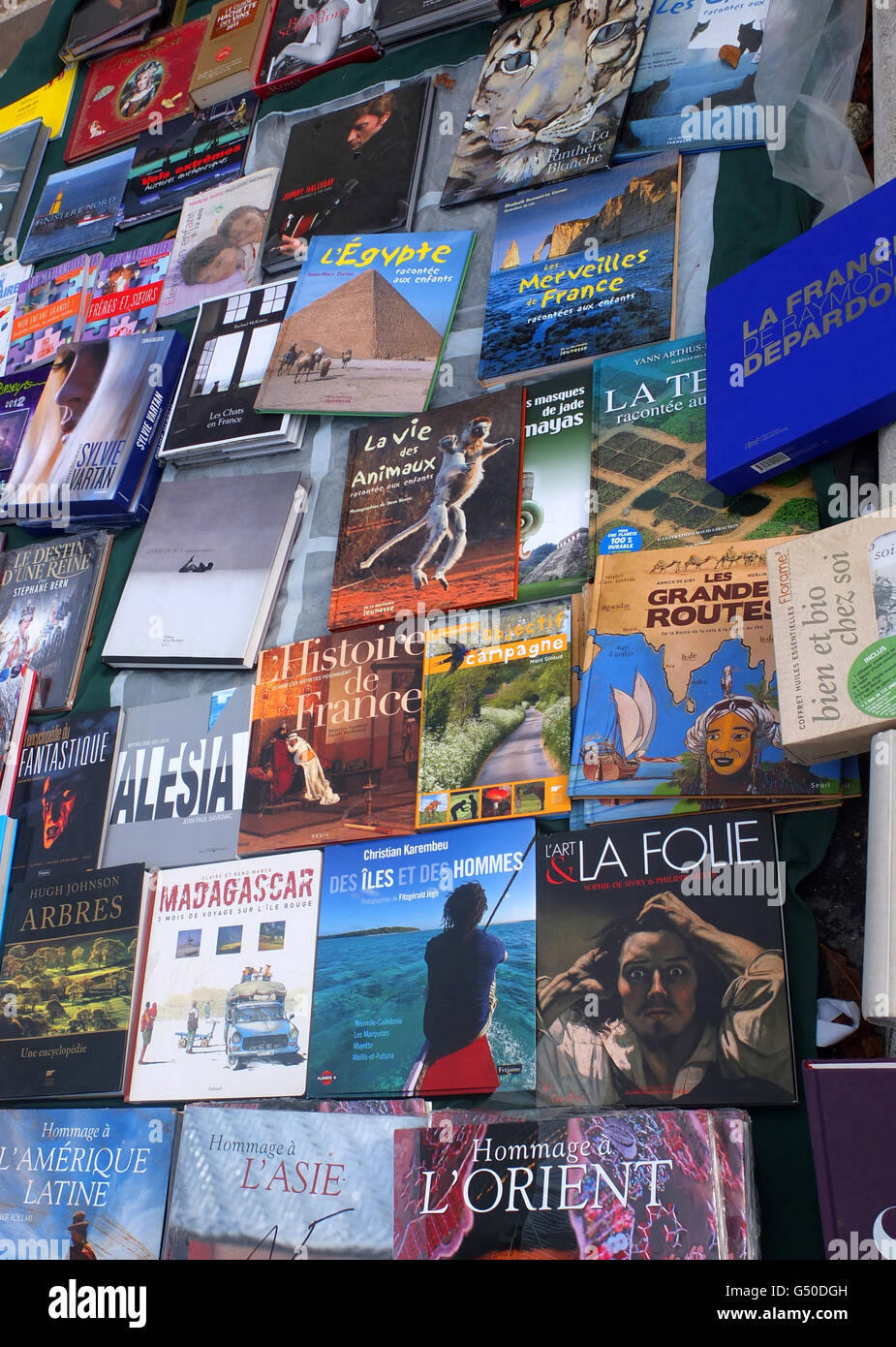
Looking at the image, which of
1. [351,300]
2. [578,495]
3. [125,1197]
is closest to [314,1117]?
[125,1197]

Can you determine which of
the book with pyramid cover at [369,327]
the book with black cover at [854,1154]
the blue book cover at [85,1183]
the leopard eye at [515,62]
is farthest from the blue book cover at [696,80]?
the blue book cover at [85,1183]

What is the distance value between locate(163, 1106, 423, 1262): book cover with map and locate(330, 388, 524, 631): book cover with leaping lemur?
0.91 m

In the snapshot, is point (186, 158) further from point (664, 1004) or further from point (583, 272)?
point (664, 1004)

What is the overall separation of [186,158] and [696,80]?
5.09 feet

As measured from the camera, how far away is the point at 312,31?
338 cm

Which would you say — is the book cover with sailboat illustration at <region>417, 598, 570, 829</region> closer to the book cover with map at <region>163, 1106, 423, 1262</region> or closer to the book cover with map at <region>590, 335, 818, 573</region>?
the book cover with map at <region>590, 335, 818, 573</region>

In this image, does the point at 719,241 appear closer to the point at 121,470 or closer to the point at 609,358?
the point at 609,358

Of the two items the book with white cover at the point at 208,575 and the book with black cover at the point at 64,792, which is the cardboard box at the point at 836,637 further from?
the book with black cover at the point at 64,792

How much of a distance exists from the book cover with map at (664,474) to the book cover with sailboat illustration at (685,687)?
56mm

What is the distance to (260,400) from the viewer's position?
2.75 metres

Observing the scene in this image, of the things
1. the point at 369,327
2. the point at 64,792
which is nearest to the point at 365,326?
the point at 369,327

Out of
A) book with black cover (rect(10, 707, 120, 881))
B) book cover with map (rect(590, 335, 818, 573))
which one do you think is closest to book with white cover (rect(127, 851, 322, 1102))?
book with black cover (rect(10, 707, 120, 881))

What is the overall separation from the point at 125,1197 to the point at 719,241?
2.01 meters

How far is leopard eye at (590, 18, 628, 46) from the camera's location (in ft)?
8.93
